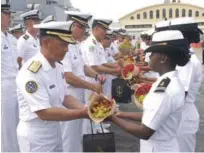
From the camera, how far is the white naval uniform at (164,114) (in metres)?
2.65

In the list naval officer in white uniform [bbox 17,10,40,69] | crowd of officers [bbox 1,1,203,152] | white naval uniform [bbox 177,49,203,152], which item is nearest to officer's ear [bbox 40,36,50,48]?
crowd of officers [bbox 1,1,203,152]

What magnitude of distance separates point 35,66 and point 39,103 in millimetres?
277

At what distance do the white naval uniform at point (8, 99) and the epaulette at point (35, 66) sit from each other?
2.17m

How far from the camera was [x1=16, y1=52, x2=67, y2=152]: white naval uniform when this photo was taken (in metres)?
3.05

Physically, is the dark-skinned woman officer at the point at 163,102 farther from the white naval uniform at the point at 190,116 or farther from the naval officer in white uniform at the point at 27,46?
the naval officer in white uniform at the point at 27,46

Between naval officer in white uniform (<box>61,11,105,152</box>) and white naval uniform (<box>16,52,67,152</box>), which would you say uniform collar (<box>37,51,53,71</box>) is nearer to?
white naval uniform (<box>16,52,67,152</box>)

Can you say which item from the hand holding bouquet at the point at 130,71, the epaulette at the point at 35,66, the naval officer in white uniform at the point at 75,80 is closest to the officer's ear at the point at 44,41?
the epaulette at the point at 35,66

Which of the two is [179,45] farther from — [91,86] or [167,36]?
[91,86]

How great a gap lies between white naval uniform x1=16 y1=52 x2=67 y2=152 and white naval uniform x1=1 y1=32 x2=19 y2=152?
198 cm

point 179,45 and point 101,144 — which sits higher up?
point 179,45

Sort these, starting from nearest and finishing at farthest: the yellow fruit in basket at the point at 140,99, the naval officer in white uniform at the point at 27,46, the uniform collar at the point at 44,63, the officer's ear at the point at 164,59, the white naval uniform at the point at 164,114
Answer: the white naval uniform at the point at 164,114 < the officer's ear at the point at 164,59 < the uniform collar at the point at 44,63 < the yellow fruit in basket at the point at 140,99 < the naval officer in white uniform at the point at 27,46

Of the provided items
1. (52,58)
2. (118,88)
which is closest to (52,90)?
(52,58)

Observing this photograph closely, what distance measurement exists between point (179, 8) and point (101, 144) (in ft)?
174

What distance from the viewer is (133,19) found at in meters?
51.6
